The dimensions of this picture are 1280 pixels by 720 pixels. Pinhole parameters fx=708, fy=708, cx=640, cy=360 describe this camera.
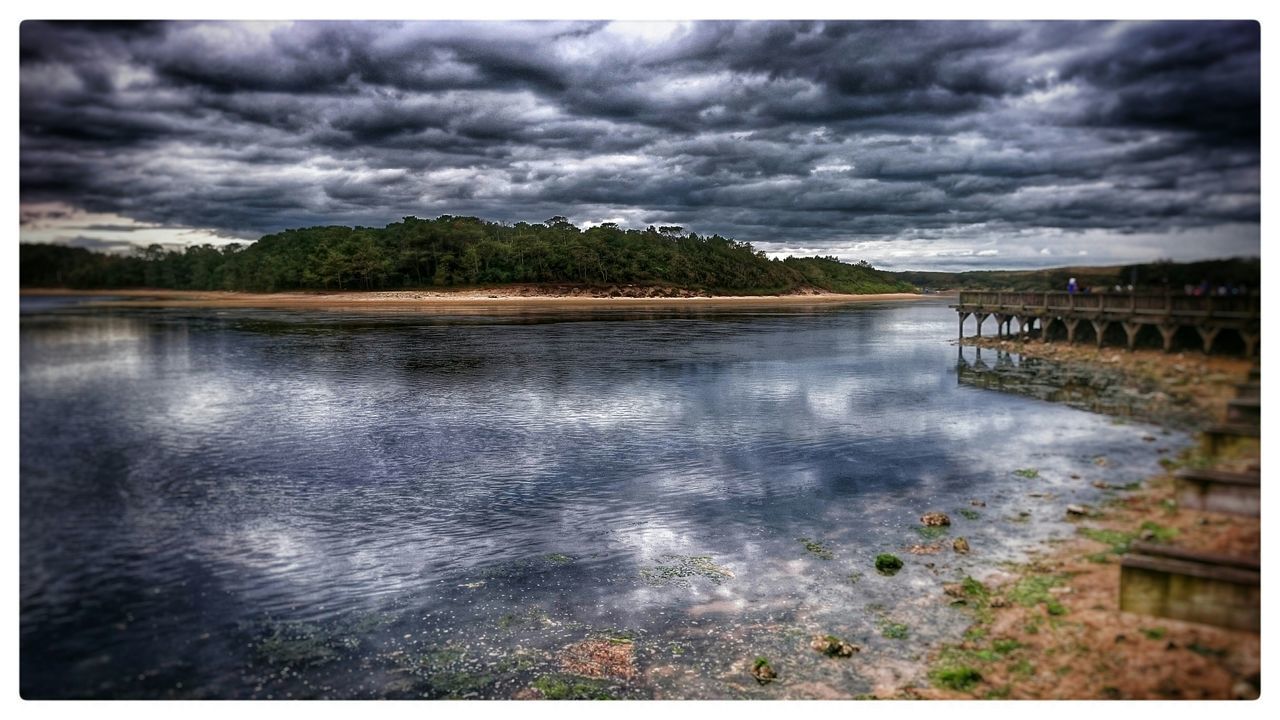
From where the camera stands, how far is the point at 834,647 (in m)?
6.05

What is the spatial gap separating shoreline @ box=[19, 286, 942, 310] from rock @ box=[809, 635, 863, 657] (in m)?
7.23

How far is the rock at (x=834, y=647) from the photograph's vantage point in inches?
236

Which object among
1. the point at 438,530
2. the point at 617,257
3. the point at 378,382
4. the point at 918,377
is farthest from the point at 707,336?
the point at 617,257

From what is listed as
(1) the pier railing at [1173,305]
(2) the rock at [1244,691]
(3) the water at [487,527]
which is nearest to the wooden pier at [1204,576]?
(2) the rock at [1244,691]

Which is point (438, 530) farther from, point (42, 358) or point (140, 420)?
point (140, 420)

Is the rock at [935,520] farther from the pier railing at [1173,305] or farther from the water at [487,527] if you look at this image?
the pier railing at [1173,305]

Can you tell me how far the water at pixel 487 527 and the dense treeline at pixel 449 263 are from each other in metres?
0.68

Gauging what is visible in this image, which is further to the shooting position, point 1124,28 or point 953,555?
point 953,555

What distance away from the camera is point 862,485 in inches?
423

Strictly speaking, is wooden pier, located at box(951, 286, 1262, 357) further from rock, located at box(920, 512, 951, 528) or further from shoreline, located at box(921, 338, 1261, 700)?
rock, located at box(920, 512, 951, 528)

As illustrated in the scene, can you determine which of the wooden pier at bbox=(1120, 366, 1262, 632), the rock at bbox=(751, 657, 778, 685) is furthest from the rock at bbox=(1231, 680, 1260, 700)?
the rock at bbox=(751, 657, 778, 685)

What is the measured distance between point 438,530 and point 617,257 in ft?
244

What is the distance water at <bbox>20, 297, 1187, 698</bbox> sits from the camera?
5.96 m

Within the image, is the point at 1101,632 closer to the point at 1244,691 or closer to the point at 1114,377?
the point at 1244,691
